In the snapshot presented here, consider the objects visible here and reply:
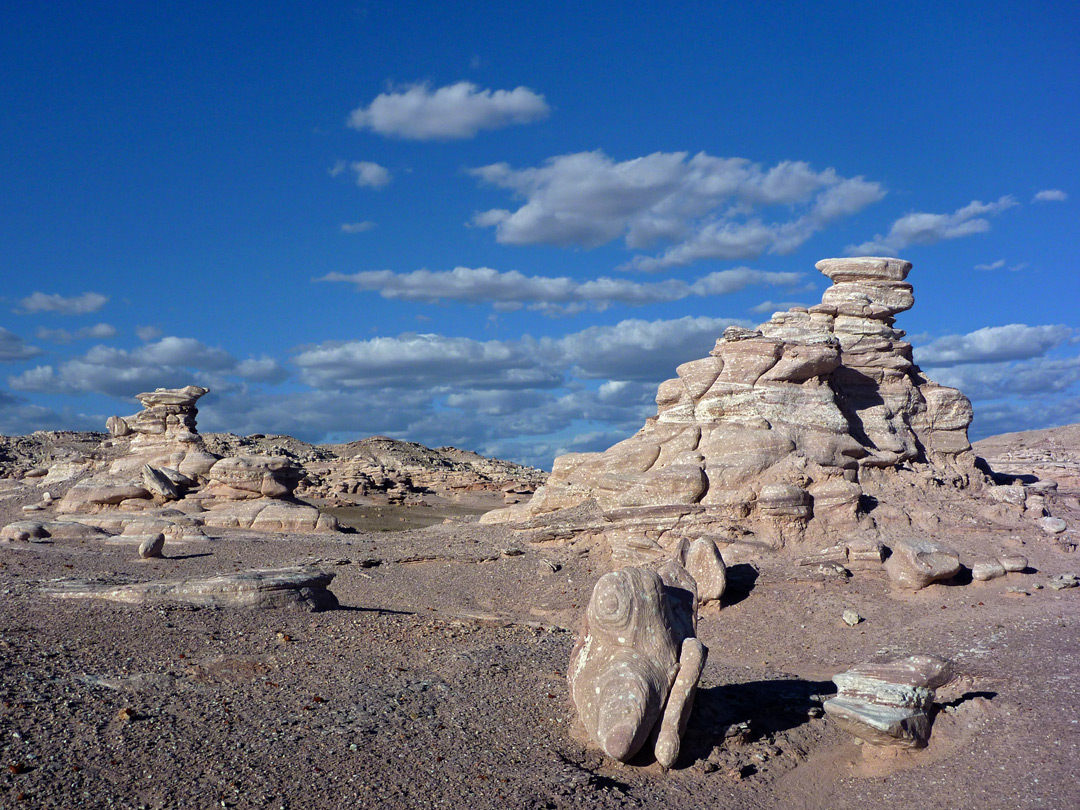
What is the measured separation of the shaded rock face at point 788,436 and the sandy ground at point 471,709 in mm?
2399

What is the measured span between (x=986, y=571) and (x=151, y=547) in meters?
16.6

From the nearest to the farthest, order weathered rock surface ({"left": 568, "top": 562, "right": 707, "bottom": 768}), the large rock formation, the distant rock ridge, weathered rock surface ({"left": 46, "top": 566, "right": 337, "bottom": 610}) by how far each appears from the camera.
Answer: weathered rock surface ({"left": 568, "top": 562, "right": 707, "bottom": 768}) → weathered rock surface ({"left": 46, "top": 566, "right": 337, "bottom": 610}) → the distant rock ridge → the large rock formation

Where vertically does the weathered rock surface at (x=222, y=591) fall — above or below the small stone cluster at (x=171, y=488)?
below

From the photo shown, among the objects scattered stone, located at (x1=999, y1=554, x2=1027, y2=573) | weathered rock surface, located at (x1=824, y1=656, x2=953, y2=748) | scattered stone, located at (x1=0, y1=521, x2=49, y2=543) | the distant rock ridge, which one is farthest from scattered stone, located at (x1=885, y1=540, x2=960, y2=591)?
scattered stone, located at (x1=0, y1=521, x2=49, y2=543)

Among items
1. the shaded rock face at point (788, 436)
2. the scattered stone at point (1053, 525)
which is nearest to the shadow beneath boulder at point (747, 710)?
the shaded rock face at point (788, 436)

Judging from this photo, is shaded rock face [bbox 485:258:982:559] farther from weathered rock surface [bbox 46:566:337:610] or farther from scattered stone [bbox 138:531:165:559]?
scattered stone [bbox 138:531:165:559]

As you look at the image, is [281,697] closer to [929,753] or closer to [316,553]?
[929,753]

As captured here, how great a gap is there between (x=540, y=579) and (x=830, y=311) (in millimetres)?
10181

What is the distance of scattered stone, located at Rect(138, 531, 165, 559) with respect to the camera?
16.6 metres

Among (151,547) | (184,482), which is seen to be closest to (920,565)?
(151,547)

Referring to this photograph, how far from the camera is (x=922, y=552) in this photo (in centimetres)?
1360

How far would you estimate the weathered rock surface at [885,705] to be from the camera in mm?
7602

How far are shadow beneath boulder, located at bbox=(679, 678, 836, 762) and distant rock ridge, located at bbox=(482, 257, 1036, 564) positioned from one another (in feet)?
18.5

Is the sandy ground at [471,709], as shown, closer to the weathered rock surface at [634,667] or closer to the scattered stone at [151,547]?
the weathered rock surface at [634,667]
